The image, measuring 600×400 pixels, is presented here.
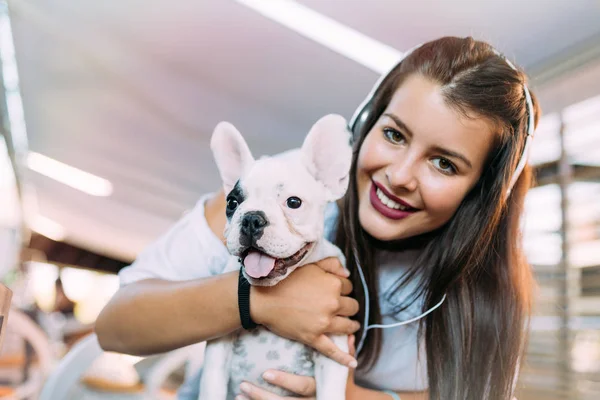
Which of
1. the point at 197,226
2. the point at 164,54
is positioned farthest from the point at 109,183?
the point at 197,226

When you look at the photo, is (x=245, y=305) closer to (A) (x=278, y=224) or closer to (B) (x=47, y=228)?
(A) (x=278, y=224)

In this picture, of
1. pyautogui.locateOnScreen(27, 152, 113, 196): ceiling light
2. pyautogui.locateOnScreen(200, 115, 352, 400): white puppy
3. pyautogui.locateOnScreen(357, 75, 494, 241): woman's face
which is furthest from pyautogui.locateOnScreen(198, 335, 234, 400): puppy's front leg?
pyautogui.locateOnScreen(27, 152, 113, 196): ceiling light

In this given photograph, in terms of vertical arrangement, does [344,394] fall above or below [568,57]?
below

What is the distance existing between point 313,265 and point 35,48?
100 centimetres

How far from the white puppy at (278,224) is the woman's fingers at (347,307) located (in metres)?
0.03

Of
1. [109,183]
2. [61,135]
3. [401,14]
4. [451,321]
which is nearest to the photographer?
[451,321]

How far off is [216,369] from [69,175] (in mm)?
1617

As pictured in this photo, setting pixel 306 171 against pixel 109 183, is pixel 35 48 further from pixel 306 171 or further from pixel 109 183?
pixel 306 171

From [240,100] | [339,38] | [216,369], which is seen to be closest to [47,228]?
[240,100]

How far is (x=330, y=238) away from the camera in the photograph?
2.23ft

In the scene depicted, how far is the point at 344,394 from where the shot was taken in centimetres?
55

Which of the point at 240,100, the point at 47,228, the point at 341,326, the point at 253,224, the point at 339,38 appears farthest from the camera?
the point at 47,228

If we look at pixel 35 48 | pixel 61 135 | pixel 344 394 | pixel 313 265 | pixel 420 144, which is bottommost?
pixel 344 394

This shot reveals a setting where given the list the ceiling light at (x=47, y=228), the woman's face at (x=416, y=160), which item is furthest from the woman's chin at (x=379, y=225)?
the ceiling light at (x=47, y=228)
